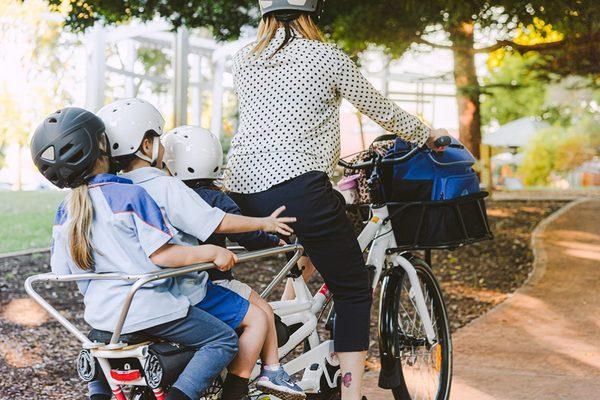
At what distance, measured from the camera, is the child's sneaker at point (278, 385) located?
10.6 ft

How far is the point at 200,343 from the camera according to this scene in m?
2.94

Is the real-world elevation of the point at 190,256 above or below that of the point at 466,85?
below

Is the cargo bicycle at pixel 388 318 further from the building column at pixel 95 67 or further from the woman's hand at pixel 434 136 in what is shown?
the building column at pixel 95 67

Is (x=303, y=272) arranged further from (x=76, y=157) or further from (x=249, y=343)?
(x=76, y=157)

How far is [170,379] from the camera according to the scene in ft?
9.39

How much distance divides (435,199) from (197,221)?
4.40ft

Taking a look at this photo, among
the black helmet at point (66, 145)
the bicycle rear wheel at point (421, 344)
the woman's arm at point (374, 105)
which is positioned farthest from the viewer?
the bicycle rear wheel at point (421, 344)

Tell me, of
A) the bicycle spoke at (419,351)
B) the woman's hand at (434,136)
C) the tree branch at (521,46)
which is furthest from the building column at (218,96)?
the woman's hand at (434,136)

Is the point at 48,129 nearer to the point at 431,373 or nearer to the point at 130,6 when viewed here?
the point at 431,373

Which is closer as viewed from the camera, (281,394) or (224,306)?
(224,306)

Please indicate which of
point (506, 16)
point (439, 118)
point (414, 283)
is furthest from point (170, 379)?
point (439, 118)

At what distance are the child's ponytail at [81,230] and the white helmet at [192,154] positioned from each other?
1.60ft

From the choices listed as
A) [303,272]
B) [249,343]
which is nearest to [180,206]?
[249,343]

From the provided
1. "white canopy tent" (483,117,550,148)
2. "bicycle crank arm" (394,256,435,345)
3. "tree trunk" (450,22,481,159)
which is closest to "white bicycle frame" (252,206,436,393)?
"bicycle crank arm" (394,256,435,345)
